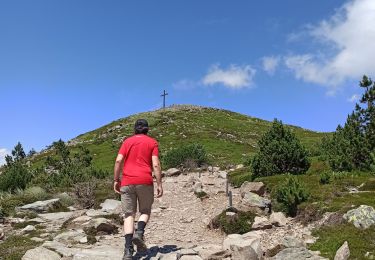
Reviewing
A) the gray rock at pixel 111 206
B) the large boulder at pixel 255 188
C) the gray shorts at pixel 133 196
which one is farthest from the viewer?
the large boulder at pixel 255 188

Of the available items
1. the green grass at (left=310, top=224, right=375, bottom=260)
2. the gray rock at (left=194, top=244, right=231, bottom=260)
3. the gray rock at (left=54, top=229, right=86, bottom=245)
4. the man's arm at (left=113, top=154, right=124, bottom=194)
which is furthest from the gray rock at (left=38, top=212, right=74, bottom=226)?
the green grass at (left=310, top=224, right=375, bottom=260)

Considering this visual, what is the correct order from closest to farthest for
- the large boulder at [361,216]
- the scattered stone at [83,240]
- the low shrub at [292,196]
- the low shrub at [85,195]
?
the large boulder at [361,216] < the scattered stone at [83,240] < the low shrub at [292,196] < the low shrub at [85,195]

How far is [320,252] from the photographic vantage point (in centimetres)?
1069

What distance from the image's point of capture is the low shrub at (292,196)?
14.5m

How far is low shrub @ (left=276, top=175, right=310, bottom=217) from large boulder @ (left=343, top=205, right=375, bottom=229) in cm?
241

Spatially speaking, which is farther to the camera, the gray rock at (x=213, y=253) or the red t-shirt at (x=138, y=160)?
the gray rock at (x=213, y=253)

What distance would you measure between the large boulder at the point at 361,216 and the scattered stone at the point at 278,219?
2008mm

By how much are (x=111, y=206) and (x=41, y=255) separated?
25.7 ft

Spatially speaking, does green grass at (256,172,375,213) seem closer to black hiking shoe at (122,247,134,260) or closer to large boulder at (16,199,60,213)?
black hiking shoe at (122,247,134,260)

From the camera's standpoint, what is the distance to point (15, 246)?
12484 millimetres

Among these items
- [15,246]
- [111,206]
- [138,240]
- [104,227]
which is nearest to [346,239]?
[138,240]

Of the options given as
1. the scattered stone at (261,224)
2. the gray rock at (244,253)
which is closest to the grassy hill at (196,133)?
the scattered stone at (261,224)

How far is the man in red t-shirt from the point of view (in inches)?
378

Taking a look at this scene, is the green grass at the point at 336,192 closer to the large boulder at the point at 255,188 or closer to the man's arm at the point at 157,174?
the large boulder at the point at 255,188
